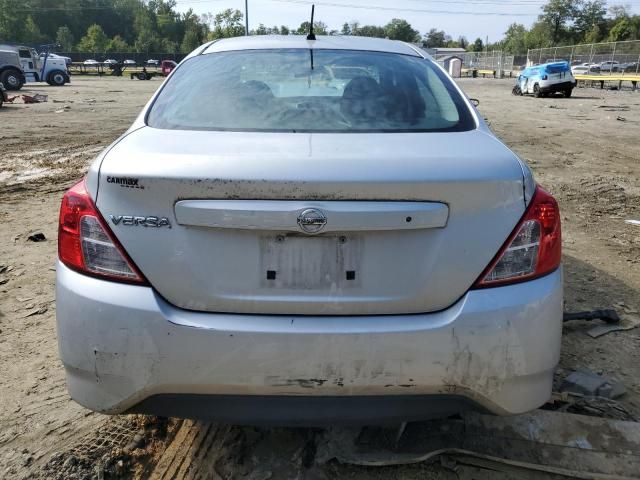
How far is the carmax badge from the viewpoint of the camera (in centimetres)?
172

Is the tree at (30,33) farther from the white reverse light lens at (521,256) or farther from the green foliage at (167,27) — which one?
the white reverse light lens at (521,256)

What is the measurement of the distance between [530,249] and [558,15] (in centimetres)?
10965

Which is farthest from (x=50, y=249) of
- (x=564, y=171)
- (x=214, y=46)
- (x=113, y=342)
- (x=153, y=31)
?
(x=153, y=31)

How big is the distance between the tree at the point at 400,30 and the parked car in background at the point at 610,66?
83.8m

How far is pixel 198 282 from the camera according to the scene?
174 cm

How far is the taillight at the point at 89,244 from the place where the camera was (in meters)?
1.78

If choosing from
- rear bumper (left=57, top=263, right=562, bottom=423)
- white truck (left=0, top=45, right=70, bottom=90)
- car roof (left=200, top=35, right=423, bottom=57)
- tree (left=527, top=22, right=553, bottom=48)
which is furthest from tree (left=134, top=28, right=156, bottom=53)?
rear bumper (left=57, top=263, right=562, bottom=423)

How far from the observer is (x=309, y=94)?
262 centimetres

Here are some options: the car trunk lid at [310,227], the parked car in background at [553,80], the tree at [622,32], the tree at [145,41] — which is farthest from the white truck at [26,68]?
the tree at [622,32]

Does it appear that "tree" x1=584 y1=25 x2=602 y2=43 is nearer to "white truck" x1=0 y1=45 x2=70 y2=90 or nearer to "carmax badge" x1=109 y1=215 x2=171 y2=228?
"white truck" x1=0 y1=45 x2=70 y2=90

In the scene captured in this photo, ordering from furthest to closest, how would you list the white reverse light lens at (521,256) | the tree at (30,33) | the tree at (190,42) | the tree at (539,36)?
the tree at (190,42)
the tree at (30,33)
the tree at (539,36)
the white reverse light lens at (521,256)

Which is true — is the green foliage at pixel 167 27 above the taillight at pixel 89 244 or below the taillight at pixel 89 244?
above

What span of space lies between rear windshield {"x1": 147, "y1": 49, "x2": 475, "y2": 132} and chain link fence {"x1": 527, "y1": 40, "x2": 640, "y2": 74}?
40407 mm

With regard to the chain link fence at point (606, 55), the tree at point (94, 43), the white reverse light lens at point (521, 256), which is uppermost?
the tree at point (94, 43)
